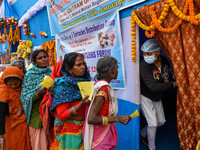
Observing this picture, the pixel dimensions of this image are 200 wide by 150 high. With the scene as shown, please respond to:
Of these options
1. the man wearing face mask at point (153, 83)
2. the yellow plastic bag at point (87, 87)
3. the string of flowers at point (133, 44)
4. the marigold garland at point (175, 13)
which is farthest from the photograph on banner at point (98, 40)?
the yellow plastic bag at point (87, 87)

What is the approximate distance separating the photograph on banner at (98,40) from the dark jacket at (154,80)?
1.26ft

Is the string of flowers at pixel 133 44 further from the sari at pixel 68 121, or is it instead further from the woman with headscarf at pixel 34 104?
the woman with headscarf at pixel 34 104

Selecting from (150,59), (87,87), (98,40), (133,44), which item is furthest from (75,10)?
(87,87)

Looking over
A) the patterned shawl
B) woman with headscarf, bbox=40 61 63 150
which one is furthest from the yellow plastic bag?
the patterned shawl

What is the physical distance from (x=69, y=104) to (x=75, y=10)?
2672 millimetres

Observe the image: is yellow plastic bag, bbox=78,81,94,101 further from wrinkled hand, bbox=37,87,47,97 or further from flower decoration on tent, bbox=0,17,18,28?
flower decoration on tent, bbox=0,17,18,28

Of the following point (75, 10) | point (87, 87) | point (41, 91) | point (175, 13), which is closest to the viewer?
point (87, 87)

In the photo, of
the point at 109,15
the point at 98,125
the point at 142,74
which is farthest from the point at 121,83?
the point at 98,125

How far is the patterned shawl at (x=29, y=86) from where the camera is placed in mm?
2266

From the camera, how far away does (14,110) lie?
91.0 inches

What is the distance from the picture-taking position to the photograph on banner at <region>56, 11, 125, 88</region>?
2.86m

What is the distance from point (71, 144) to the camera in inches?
68.2

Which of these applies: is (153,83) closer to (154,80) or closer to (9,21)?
(154,80)

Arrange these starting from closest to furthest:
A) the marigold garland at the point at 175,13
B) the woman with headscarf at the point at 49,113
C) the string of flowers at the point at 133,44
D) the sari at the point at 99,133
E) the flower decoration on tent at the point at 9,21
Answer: the sari at the point at 99,133 → the marigold garland at the point at 175,13 → the woman with headscarf at the point at 49,113 → the string of flowers at the point at 133,44 → the flower decoration on tent at the point at 9,21
